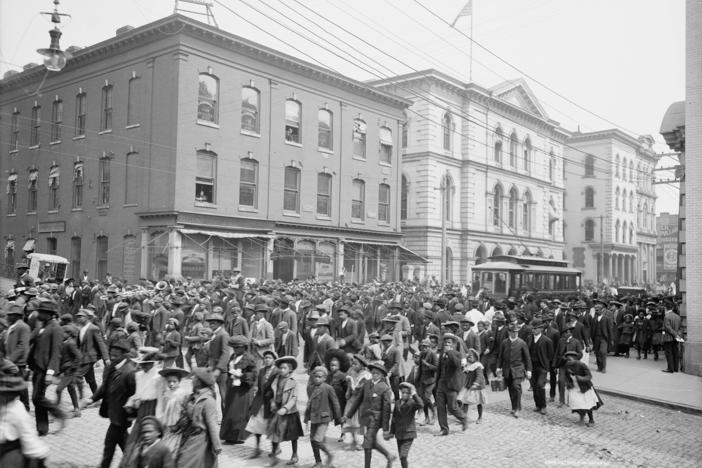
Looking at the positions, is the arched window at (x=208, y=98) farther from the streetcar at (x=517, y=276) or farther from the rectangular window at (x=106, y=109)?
the streetcar at (x=517, y=276)

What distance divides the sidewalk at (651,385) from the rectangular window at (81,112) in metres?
28.3

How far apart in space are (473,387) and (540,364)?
215cm

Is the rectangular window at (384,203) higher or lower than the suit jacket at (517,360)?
higher

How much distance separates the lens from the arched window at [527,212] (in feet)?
195

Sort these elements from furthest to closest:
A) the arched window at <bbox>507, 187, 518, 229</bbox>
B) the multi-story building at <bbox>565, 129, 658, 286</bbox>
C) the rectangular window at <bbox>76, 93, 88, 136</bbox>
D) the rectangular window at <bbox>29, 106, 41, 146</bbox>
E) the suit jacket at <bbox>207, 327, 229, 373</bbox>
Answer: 1. the multi-story building at <bbox>565, 129, 658, 286</bbox>
2. the arched window at <bbox>507, 187, 518, 229</bbox>
3. the rectangular window at <bbox>29, 106, 41, 146</bbox>
4. the rectangular window at <bbox>76, 93, 88, 136</bbox>
5. the suit jacket at <bbox>207, 327, 229, 373</bbox>

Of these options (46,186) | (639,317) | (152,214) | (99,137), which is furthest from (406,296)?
(46,186)

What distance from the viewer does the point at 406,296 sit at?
26203 mm

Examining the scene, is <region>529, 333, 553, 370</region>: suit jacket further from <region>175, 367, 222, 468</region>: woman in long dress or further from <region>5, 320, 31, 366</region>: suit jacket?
<region>5, 320, 31, 366</region>: suit jacket

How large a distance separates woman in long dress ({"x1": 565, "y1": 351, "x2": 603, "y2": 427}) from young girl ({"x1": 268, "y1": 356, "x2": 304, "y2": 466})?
19.1ft

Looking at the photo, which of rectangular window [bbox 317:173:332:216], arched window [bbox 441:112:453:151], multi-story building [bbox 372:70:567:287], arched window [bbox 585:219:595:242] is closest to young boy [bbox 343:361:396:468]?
rectangular window [bbox 317:173:332:216]

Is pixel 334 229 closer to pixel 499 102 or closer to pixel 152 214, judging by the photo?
pixel 152 214

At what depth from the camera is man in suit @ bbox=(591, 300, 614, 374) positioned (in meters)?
17.0

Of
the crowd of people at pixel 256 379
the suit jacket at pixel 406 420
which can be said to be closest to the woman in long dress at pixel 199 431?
the crowd of people at pixel 256 379

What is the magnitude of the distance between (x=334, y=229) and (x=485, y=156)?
2213cm
